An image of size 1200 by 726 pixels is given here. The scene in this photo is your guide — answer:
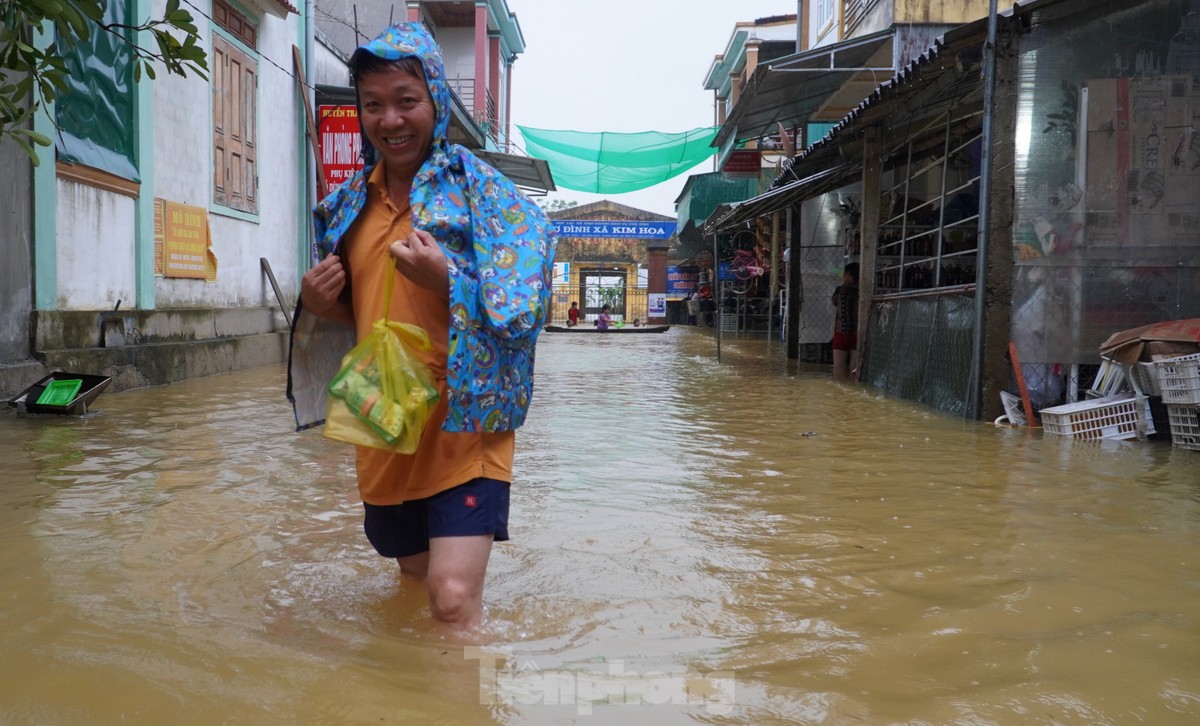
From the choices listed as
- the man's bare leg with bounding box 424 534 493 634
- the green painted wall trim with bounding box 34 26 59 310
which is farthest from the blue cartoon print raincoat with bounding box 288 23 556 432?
the green painted wall trim with bounding box 34 26 59 310

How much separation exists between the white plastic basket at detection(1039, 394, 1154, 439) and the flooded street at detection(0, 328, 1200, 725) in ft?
1.12

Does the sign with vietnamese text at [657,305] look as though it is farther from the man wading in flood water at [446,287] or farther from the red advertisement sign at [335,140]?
the man wading in flood water at [446,287]

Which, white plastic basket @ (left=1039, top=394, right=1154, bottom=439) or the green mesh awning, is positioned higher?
the green mesh awning

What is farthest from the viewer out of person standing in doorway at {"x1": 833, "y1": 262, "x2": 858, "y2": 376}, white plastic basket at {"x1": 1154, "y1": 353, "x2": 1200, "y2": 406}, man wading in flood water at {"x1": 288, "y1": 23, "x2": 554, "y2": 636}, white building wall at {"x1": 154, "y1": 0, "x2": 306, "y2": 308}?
person standing in doorway at {"x1": 833, "y1": 262, "x2": 858, "y2": 376}

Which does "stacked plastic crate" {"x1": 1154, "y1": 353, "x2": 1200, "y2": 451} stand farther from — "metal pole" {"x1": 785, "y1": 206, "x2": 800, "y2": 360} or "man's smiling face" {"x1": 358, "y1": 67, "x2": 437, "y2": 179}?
"metal pole" {"x1": 785, "y1": 206, "x2": 800, "y2": 360}

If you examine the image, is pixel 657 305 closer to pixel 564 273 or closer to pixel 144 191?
pixel 564 273

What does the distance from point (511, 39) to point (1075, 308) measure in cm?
2058

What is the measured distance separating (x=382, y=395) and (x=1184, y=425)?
5.73 metres

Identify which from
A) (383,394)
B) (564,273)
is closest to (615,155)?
(383,394)

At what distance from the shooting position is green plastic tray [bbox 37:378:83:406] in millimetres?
6883

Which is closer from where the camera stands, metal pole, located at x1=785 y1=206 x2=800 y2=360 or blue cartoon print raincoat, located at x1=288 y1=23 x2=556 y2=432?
blue cartoon print raincoat, located at x1=288 y1=23 x2=556 y2=432

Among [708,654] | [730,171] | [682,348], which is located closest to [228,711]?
[708,654]

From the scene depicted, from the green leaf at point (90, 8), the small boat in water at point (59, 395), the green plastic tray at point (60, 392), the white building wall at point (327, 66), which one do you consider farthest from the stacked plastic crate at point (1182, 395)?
the white building wall at point (327, 66)

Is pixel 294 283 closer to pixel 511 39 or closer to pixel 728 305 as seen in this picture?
pixel 511 39
